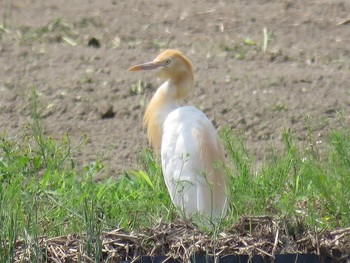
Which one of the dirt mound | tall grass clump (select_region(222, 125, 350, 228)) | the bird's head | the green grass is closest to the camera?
the dirt mound

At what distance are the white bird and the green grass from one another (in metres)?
0.13

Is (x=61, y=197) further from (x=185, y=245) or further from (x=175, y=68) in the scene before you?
(x=185, y=245)

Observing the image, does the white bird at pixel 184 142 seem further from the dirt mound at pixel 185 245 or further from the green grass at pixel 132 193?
the dirt mound at pixel 185 245

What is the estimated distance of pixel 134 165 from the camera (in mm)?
8055

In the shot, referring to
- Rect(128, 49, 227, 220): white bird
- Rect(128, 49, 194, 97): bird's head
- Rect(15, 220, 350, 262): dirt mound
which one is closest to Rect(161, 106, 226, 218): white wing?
Rect(128, 49, 227, 220): white bird

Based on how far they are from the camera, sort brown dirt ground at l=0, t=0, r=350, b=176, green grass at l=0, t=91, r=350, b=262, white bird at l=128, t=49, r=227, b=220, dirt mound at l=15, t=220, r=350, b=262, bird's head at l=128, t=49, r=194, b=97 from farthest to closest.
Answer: brown dirt ground at l=0, t=0, r=350, b=176 → bird's head at l=128, t=49, r=194, b=97 → white bird at l=128, t=49, r=227, b=220 → green grass at l=0, t=91, r=350, b=262 → dirt mound at l=15, t=220, r=350, b=262

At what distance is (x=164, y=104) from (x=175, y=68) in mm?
245

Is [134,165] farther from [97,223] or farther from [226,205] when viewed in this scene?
[97,223]

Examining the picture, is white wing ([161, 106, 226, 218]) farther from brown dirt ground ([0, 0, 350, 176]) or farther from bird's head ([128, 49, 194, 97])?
brown dirt ground ([0, 0, 350, 176])

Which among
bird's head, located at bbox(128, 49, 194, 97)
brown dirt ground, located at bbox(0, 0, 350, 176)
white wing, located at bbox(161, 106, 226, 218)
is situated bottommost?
brown dirt ground, located at bbox(0, 0, 350, 176)

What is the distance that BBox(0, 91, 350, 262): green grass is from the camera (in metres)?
5.27

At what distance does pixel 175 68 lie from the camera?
791 centimetres

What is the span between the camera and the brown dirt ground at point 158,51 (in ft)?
28.6

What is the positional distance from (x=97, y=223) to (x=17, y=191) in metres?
0.56
